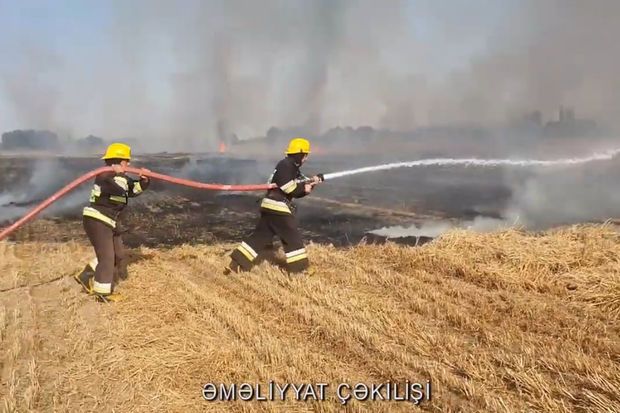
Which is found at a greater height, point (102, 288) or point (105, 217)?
point (105, 217)

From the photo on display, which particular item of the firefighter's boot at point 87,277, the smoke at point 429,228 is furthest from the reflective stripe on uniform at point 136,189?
the smoke at point 429,228

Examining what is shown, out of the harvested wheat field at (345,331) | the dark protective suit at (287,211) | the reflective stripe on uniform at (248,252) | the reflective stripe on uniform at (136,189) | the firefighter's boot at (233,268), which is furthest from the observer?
the firefighter's boot at (233,268)

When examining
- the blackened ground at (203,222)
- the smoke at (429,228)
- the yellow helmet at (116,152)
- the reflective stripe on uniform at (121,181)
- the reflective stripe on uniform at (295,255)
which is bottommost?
the smoke at (429,228)

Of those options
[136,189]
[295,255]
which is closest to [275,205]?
[295,255]

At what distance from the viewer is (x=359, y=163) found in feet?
98.3

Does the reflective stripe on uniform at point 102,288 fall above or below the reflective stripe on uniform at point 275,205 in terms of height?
below

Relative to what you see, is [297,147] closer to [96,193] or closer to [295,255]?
[295,255]

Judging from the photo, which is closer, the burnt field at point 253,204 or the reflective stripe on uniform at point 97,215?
the reflective stripe on uniform at point 97,215

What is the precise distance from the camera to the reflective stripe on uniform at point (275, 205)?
7.02m

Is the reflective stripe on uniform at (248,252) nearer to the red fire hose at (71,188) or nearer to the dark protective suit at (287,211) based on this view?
the dark protective suit at (287,211)

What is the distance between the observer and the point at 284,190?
6961mm

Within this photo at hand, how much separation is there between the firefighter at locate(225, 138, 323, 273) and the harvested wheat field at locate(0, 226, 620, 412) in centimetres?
37

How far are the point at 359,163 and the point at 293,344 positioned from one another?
25717 millimetres

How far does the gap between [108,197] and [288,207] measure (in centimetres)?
230
